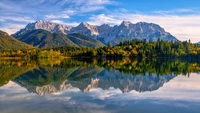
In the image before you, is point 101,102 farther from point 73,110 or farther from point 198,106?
point 198,106

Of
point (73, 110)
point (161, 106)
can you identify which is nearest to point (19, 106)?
point (73, 110)

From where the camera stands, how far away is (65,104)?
76.3ft

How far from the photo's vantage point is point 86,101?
2497 cm

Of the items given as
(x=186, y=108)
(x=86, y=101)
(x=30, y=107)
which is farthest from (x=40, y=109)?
(x=186, y=108)

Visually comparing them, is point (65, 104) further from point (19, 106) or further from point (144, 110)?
point (144, 110)

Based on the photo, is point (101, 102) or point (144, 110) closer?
point (144, 110)

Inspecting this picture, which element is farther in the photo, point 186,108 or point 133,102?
point 133,102

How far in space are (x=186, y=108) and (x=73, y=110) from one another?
31.2ft

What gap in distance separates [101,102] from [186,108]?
299 inches

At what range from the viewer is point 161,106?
73.2 ft

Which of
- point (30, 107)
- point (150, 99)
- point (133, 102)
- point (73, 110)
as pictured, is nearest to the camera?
point (73, 110)

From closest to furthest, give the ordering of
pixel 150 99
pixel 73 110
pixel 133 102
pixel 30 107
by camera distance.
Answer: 1. pixel 73 110
2. pixel 30 107
3. pixel 133 102
4. pixel 150 99

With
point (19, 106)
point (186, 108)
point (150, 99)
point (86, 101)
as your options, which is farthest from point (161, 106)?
point (19, 106)

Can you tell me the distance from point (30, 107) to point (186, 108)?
13252mm
